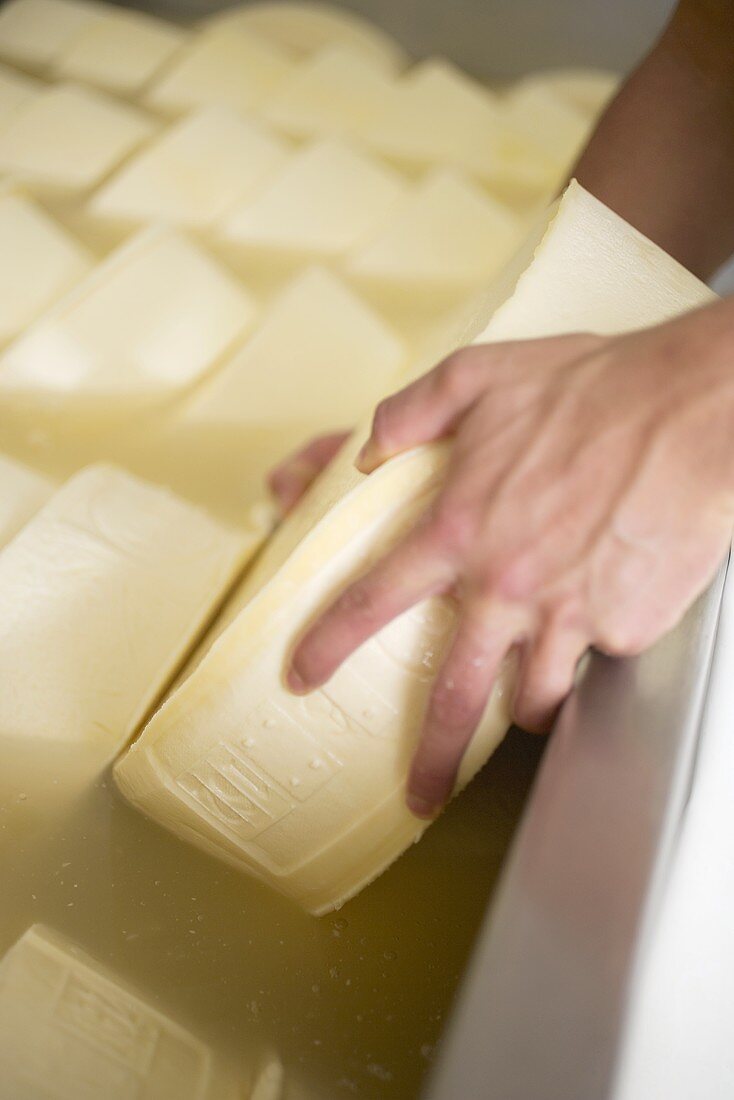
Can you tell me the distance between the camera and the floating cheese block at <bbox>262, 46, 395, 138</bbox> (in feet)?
4.49

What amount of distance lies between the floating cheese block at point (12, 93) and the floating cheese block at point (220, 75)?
0.17m

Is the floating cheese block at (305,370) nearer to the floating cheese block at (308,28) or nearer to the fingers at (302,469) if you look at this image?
the fingers at (302,469)

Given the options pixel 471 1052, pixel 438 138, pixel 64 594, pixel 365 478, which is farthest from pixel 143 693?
pixel 438 138

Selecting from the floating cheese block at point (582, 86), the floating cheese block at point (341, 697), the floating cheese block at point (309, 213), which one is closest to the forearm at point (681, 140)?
the floating cheese block at point (341, 697)

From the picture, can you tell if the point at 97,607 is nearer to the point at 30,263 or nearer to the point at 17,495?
the point at 17,495

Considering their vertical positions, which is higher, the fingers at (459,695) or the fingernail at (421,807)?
the fingers at (459,695)

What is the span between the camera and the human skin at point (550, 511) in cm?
46

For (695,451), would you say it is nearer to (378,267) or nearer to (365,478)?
(365,478)

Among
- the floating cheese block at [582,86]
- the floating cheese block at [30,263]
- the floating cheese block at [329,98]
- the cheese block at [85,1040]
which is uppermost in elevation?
the floating cheese block at [582,86]

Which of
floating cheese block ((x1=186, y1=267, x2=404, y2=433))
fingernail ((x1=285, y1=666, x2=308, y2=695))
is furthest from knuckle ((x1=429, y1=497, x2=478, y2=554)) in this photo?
floating cheese block ((x1=186, y1=267, x2=404, y2=433))

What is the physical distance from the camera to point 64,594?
74cm

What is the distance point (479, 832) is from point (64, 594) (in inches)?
15.4

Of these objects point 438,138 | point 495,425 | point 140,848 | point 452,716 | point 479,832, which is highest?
point 438,138

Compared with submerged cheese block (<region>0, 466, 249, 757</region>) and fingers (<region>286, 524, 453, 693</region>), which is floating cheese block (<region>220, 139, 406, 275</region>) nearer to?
submerged cheese block (<region>0, 466, 249, 757</region>)
